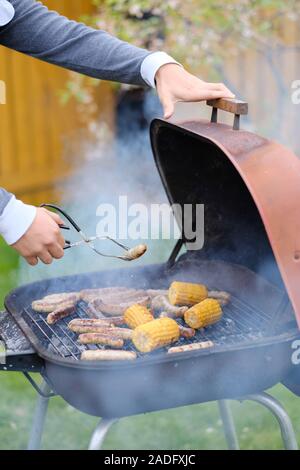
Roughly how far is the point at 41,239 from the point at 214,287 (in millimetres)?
855

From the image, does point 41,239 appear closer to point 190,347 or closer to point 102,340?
point 102,340

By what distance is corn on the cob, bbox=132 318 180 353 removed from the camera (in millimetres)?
2064

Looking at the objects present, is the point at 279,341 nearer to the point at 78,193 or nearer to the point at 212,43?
the point at 212,43

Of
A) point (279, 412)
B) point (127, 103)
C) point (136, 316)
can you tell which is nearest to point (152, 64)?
point (136, 316)

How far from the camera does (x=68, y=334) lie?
2.23 meters

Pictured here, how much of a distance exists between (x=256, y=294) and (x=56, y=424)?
4.57 ft

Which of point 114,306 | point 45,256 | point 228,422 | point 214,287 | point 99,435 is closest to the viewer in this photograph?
point 99,435

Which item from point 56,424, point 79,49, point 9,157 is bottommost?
point 56,424

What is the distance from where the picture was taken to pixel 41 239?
1975 mm

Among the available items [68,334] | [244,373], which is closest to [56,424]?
[68,334]

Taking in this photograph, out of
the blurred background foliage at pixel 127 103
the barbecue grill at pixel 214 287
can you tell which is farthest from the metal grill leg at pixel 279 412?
the blurred background foliage at pixel 127 103

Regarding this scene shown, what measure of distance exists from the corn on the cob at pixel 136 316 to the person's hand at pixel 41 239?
36 cm

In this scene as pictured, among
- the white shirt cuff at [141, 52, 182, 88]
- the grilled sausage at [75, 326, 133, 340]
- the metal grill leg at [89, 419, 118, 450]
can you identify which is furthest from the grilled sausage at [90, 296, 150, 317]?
the white shirt cuff at [141, 52, 182, 88]

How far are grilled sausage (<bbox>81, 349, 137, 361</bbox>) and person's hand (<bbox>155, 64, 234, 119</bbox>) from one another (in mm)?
808
